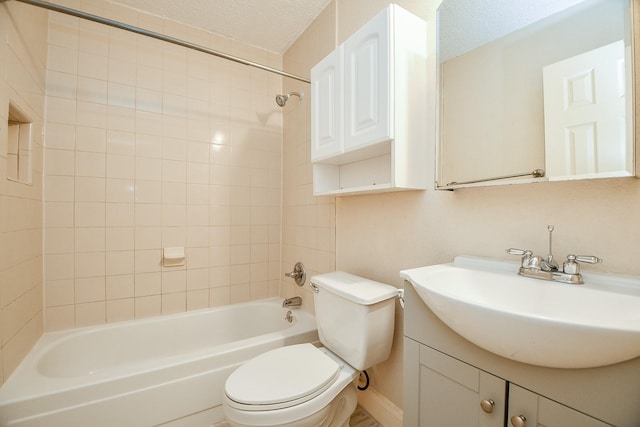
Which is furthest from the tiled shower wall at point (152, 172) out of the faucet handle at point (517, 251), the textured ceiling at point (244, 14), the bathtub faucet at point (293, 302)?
the faucet handle at point (517, 251)

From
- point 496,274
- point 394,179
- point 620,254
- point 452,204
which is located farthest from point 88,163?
point 620,254

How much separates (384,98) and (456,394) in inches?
41.6

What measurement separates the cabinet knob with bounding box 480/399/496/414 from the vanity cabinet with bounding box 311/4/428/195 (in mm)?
757

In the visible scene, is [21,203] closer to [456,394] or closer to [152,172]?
[152,172]

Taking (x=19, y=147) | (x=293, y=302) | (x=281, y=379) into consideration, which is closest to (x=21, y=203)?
(x=19, y=147)

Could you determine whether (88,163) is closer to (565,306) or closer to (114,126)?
(114,126)

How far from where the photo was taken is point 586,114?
764mm

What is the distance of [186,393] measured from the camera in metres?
1.27

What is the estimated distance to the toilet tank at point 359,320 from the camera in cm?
115

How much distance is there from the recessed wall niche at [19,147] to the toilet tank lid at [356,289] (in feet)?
5.28

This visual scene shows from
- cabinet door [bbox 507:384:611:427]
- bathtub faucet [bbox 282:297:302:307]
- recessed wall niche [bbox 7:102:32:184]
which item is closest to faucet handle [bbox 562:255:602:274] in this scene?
cabinet door [bbox 507:384:611:427]

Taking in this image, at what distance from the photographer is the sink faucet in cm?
72

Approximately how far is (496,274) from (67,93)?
2.49m

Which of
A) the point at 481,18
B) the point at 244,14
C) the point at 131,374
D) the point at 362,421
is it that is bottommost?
the point at 362,421
